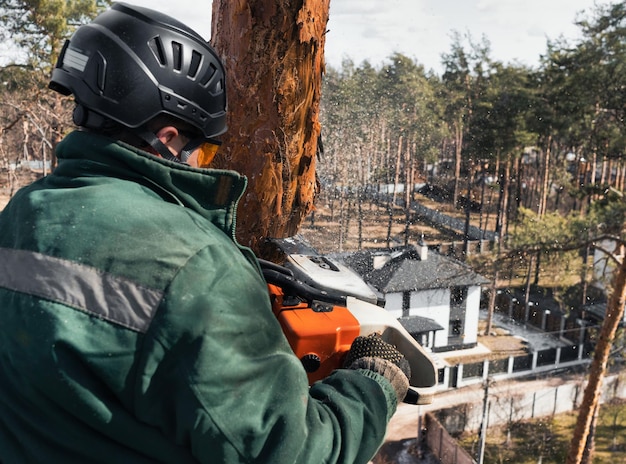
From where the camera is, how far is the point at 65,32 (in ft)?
49.1

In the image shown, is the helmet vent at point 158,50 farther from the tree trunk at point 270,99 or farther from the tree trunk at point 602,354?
the tree trunk at point 602,354

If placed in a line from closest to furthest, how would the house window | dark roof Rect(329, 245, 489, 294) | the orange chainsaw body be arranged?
the orange chainsaw body → dark roof Rect(329, 245, 489, 294) → the house window

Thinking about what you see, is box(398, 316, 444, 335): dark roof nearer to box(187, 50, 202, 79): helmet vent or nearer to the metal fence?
the metal fence

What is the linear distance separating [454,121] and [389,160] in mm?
5345

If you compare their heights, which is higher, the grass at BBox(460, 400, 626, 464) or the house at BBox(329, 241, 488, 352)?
the house at BBox(329, 241, 488, 352)

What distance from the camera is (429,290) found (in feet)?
70.9

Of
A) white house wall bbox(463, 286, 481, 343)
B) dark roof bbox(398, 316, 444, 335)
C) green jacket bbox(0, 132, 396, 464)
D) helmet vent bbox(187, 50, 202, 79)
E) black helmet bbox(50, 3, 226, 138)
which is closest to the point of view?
green jacket bbox(0, 132, 396, 464)

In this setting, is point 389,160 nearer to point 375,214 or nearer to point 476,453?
point 375,214

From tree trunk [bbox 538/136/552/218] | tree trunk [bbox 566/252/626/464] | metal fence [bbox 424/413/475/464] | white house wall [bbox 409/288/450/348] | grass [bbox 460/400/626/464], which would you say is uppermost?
tree trunk [bbox 538/136/552/218]

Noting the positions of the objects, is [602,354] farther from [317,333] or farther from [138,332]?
[138,332]

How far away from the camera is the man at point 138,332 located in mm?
966

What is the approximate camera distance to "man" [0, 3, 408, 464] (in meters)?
0.97

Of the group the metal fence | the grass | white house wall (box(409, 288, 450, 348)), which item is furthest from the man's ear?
white house wall (box(409, 288, 450, 348))

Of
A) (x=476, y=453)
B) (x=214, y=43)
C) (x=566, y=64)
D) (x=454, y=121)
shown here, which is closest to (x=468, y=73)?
(x=454, y=121)
